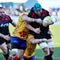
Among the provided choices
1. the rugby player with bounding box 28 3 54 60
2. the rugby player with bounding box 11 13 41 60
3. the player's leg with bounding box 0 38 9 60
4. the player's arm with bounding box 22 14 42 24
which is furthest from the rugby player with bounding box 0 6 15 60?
the player's arm with bounding box 22 14 42 24

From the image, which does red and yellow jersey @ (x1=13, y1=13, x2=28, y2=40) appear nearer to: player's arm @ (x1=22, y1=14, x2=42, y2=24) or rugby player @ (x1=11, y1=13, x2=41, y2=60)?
rugby player @ (x1=11, y1=13, x2=41, y2=60)

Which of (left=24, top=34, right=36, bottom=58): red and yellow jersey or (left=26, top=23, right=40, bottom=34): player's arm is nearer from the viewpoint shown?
(left=26, top=23, right=40, bottom=34): player's arm

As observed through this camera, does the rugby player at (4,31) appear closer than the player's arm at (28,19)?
A: No

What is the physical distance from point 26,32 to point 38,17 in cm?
46

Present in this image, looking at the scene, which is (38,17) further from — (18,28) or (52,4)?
(52,4)

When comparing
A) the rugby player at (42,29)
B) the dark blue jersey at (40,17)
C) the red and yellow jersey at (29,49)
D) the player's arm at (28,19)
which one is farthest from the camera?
the red and yellow jersey at (29,49)

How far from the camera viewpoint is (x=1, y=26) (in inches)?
385

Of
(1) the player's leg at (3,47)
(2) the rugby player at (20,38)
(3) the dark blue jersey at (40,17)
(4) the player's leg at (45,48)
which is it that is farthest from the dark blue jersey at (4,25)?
(4) the player's leg at (45,48)

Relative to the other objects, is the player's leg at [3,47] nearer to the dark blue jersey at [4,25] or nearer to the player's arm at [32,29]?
the dark blue jersey at [4,25]

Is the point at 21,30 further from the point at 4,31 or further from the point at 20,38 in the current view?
the point at 4,31

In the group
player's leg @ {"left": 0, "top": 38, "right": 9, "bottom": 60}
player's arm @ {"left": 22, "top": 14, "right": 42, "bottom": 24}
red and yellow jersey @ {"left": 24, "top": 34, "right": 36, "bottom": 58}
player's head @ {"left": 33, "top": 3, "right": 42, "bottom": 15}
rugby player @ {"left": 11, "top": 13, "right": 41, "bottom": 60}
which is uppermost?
player's head @ {"left": 33, "top": 3, "right": 42, "bottom": 15}

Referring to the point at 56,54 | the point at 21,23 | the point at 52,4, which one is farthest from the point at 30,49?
the point at 52,4

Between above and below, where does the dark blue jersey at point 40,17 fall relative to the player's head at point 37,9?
below

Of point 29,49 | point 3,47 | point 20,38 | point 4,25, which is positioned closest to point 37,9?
point 20,38
